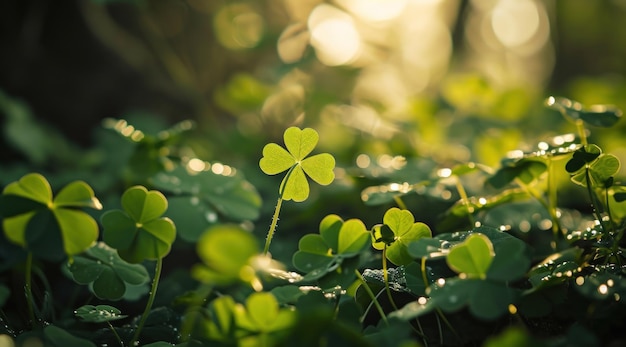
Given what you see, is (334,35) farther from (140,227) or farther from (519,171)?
(140,227)

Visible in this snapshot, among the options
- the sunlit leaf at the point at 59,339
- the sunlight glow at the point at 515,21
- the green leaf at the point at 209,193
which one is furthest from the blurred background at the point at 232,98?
the sunlight glow at the point at 515,21

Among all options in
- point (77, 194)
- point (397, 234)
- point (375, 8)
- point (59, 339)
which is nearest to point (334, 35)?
point (375, 8)

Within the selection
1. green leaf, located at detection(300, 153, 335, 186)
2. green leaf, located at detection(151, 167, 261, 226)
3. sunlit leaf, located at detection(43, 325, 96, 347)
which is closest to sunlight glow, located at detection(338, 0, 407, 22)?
green leaf, located at detection(151, 167, 261, 226)

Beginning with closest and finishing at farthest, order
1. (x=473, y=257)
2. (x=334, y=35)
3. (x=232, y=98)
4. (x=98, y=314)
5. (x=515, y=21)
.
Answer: (x=473, y=257) < (x=98, y=314) < (x=232, y=98) < (x=334, y=35) < (x=515, y=21)

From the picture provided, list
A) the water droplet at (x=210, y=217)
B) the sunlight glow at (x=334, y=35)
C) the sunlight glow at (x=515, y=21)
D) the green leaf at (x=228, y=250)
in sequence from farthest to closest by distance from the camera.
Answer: the sunlight glow at (x=515, y=21) → the sunlight glow at (x=334, y=35) → the water droplet at (x=210, y=217) → the green leaf at (x=228, y=250)

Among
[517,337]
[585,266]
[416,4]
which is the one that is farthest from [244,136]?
[416,4]

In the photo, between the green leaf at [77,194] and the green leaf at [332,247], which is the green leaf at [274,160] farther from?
the green leaf at [77,194]
